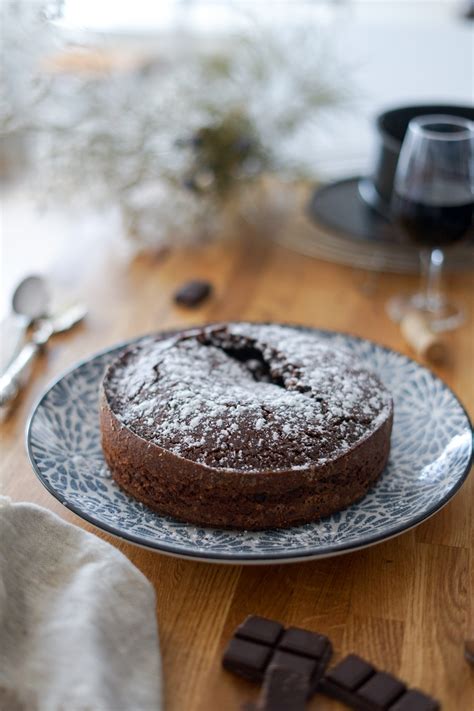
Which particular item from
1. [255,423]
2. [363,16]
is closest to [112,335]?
[255,423]

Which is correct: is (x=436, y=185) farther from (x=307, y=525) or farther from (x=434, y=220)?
(x=307, y=525)

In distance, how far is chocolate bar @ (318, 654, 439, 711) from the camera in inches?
32.4

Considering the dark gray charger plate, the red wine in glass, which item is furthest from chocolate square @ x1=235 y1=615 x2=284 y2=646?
the dark gray charger plate

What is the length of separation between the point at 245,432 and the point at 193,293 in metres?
0.75

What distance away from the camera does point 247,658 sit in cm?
88

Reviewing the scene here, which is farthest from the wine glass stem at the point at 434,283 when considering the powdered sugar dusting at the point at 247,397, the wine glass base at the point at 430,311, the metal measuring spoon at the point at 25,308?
the metal measuring spoon at the point at 25,308

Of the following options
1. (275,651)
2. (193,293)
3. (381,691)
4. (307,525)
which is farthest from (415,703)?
(193,293)

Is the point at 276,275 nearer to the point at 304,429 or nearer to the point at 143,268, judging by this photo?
the point at 143,268

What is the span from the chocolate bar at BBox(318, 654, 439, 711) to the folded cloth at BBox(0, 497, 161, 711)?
0.18 metres

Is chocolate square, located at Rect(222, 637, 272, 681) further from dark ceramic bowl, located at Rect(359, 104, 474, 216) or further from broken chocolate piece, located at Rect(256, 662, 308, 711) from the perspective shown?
dark ceramic bowl, located at Rect(359, 104, 474, 216)

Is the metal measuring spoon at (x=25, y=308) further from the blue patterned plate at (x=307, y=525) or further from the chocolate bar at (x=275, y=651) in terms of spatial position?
the chocolate bar at (x=275, y=651)

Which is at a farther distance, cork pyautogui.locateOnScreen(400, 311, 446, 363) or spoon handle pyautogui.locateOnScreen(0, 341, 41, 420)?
cork pyautogui.locateOnScreen(400, 311, 446, 363)

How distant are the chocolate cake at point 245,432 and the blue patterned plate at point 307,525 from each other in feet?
0.07

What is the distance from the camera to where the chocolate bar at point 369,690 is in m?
0.82
